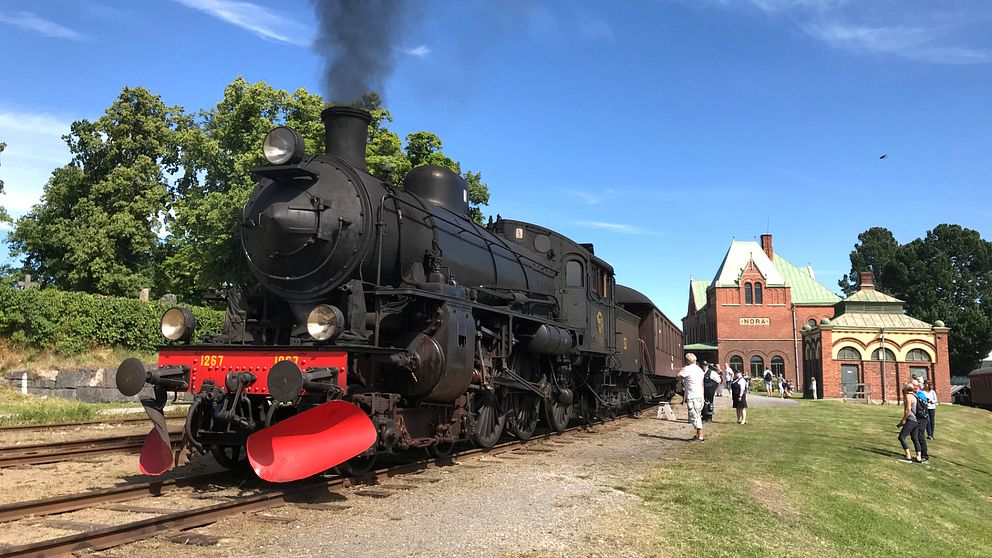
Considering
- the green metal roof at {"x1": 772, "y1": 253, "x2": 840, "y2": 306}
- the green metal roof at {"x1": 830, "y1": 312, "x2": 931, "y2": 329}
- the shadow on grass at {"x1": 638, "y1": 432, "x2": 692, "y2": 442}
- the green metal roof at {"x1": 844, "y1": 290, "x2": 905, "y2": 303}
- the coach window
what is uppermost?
the green metal roof at {"x1": 772, "y1": 253, "x2": 840, "y2": 306}

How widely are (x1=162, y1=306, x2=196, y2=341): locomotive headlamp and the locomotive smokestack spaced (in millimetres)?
2376

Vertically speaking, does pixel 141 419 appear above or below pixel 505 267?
below

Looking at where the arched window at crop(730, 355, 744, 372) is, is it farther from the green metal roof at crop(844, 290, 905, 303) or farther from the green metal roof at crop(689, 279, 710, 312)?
the green metal roof at crop(844, 290, 905, 303)

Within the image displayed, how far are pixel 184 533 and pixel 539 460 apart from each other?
496cm

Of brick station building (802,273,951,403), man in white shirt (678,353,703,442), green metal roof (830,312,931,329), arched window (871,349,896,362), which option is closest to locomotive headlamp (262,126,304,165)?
man in white shirt (678,353,703,442)

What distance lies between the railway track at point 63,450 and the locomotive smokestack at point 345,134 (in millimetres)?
4506

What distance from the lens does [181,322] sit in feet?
23.2

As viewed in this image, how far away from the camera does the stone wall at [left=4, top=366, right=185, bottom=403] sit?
56.4 feet

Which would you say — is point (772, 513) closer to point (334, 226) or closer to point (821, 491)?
point (821, 491)

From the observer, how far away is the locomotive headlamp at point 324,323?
239 inches

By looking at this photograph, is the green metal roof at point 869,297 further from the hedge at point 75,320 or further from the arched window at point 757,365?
the hedge at point 75,320

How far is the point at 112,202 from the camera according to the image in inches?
1192

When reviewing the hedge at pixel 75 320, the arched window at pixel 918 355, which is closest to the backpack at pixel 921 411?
the hedge at pixel 75 320

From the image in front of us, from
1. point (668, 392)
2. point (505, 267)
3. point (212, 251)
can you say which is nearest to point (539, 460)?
point (505, 267)
